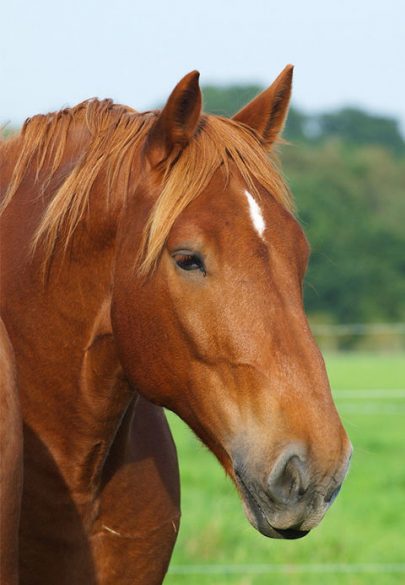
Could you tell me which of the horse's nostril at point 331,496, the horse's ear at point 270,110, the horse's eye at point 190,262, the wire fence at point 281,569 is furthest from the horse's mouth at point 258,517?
the wire fence at point 281,569

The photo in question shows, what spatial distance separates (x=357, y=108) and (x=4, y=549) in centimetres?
6508

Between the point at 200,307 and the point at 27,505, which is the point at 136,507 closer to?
the point at 27,505

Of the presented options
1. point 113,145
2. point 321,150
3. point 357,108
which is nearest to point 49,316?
point 113,145

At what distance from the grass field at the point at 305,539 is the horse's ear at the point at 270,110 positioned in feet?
2.75

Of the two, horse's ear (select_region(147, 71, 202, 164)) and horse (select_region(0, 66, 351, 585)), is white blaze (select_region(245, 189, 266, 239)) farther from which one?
horse's ear (select_region(147, 71, 202, 164))

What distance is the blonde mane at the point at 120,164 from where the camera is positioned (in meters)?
2.37

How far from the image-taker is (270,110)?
2678 millimetres

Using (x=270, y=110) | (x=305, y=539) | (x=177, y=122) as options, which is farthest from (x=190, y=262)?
(x=305, y=539)

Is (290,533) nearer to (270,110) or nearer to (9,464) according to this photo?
(9,464)

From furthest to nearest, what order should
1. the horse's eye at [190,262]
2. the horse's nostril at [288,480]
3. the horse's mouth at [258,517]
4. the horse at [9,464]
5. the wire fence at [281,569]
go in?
the wire fence at [281,569]
the horse's eye at [190,262]
the horse's mouth at [258,517]
the horse's nostril at [288,480]
the horse at [9,464]

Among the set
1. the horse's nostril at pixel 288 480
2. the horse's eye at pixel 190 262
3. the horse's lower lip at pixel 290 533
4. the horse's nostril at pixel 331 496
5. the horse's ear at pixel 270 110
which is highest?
the horse's ear at pixel 270 110

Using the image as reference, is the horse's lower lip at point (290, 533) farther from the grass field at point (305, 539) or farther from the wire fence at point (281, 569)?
the wire fence at point (281, 569)

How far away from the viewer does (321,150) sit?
46312 mm

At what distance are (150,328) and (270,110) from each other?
2.35 ft
